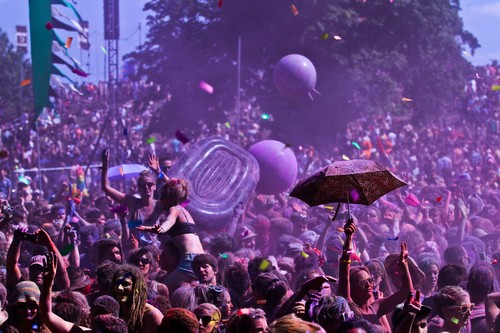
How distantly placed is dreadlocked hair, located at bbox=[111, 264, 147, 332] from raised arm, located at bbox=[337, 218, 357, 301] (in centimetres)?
123

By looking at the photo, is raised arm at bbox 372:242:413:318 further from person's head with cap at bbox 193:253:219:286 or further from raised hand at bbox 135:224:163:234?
raised hand at bbox 135:224:163:234

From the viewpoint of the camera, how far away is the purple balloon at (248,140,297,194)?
14203mm

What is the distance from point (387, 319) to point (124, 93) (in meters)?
38.0

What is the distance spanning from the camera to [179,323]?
4.25 metres

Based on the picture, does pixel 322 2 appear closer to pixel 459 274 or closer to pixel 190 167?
pixel 190 167

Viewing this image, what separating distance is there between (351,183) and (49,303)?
2127 mm

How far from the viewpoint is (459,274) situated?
6523 mm

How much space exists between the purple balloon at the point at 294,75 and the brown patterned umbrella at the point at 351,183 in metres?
12.2

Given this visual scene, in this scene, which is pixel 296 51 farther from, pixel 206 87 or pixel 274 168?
pixel 274 168

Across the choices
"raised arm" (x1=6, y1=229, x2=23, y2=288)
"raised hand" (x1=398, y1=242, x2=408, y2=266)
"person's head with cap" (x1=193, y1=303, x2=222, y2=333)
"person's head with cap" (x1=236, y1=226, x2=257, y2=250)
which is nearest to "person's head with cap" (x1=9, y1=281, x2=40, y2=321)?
"raised arm" (x1=6, y1=229, x2=23, y2=288)

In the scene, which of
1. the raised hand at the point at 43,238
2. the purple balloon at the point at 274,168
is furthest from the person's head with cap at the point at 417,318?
the purple balloon at the point at 274,168

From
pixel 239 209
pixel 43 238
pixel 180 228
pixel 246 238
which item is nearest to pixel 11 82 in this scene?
pixel 239 209

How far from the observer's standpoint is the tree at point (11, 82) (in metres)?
50.0

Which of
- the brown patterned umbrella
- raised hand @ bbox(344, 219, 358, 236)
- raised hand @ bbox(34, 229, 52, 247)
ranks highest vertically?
the brown patterned umbrella
